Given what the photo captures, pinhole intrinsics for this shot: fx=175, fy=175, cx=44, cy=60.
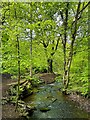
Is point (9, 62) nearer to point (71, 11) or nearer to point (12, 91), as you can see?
point (12, 91)

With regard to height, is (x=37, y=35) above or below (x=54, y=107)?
above

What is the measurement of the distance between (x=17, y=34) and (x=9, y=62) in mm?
796

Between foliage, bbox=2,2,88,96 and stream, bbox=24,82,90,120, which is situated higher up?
foliage, bbox=2,2,88,96

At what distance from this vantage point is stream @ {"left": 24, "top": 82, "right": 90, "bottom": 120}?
A: 475 cm

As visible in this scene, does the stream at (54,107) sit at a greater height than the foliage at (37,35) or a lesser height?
lesser

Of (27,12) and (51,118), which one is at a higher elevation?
(27,12)

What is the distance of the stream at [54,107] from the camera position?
15.6 ft

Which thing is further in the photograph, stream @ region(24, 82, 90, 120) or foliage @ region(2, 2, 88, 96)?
stream @ region(24, 82, 90, 120)

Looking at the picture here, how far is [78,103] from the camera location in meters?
5.75

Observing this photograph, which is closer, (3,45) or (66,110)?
(3,45)

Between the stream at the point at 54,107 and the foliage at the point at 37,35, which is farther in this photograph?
the stream at the point at 54,107

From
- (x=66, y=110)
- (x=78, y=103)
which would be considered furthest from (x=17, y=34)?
(x=78, y=103)

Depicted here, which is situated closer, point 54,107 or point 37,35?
point 54,107

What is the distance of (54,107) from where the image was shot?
5.45 m
